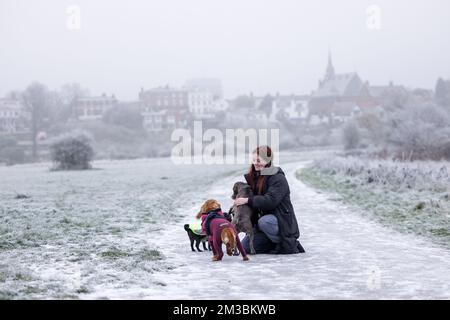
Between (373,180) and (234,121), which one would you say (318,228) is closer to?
(373,180)

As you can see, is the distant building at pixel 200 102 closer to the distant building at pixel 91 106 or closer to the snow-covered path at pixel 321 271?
the distant building at pixel 91 106

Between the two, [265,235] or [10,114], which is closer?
[265,235]

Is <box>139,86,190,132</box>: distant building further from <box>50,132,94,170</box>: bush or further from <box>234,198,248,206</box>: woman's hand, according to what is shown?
<box>234,198,248,206</box>: woman's hand

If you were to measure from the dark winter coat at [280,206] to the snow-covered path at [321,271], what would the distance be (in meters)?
0.22

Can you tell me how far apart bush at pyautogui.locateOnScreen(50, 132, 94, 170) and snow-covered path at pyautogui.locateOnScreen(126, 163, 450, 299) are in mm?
41860

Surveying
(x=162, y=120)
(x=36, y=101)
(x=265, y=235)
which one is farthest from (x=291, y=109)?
(x=265, y=235)

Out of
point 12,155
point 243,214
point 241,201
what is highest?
point 241,201

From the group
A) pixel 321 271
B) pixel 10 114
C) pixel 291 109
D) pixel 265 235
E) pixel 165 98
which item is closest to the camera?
pixel 321 271

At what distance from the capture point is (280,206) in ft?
32.0

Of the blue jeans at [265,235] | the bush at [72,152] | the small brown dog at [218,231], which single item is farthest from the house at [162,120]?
the small brown dog at [218,231]

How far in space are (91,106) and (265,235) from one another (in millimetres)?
147441

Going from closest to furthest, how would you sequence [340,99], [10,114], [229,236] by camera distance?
[229,236]
[10,114]
[340,99]

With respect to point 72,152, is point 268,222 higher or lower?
higher

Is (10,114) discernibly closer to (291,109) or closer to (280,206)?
(291,109)
